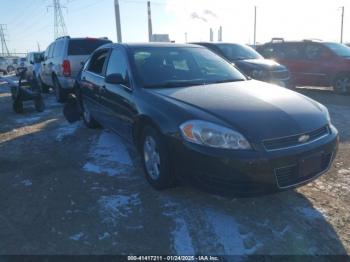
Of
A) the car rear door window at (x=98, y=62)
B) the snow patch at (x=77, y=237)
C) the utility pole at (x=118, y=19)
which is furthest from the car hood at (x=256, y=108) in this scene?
the utility pole at (x=118, y=19)

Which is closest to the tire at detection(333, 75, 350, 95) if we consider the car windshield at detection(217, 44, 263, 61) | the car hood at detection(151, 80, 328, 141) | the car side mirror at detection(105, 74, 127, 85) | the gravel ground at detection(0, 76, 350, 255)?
the car windshield at detection(217, 44, 263, 61)

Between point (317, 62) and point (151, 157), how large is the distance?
30.2ft

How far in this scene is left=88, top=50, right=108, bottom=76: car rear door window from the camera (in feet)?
17.9

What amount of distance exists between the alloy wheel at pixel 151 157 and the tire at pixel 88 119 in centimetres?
291

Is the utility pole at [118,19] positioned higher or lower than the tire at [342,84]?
higher

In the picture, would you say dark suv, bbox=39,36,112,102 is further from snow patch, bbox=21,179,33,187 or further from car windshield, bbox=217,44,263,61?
snow patch, bbox=21,179,33,187

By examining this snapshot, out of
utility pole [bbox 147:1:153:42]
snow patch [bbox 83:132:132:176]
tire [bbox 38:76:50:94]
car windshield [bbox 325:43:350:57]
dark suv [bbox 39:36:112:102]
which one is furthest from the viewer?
utility pole [bbox 147:1:153:42]

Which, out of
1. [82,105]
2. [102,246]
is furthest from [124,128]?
[82,105]

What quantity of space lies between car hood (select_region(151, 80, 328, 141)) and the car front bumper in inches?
7.2

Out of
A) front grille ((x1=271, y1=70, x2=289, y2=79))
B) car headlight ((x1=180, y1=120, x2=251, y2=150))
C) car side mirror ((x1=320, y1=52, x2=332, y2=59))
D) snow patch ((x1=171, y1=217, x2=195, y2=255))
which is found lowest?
snow patch ((x1=171, y1=217, x2=195, y2=255))

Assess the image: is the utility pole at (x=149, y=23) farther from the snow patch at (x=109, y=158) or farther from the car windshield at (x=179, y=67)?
the car windshield at (x=179, y=67)

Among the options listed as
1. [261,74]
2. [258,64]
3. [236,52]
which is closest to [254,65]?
[258,64]

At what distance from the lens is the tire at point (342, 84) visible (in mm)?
10648

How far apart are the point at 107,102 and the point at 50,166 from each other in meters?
1.18
